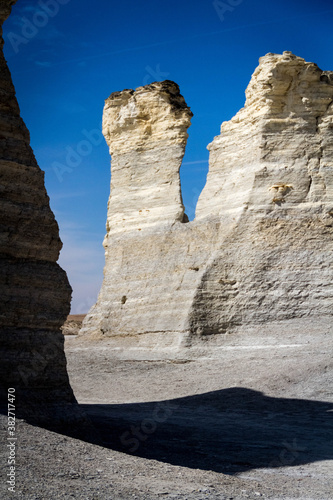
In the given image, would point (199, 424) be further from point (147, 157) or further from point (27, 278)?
point (147, 157)

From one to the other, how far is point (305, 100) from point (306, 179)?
2.87 m

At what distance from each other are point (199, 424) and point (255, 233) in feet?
35.6

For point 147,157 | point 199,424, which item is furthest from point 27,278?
point 147,157

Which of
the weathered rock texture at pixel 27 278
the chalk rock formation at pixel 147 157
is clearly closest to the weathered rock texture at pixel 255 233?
the chalk rock formation at pixel 147 157

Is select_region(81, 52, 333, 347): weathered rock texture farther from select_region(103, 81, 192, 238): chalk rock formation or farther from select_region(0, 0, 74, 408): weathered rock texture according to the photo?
select_region(0, 0, 74, 408): weathered rock texture

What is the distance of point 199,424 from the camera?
42.7 ft

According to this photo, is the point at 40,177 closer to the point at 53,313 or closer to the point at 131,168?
the point at 53,313

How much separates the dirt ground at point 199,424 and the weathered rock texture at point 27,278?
1.07m

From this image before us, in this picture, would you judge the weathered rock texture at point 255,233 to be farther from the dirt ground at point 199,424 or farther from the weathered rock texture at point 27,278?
the weathered rock texture at point 27,278

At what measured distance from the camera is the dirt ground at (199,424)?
7.22 meters

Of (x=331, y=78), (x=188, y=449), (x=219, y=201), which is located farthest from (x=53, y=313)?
(x=331, y=78)

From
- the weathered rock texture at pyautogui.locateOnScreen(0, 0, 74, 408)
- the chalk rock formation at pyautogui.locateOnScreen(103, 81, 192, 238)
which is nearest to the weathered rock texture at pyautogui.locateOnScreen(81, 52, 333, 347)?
the chalk rock formation at pyautogui.locateOnScreen(103, 81, 192, 238)

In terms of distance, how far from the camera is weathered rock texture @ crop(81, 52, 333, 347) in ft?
72.3

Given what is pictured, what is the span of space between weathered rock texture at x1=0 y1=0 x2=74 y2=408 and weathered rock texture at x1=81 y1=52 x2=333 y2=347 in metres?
12.5
